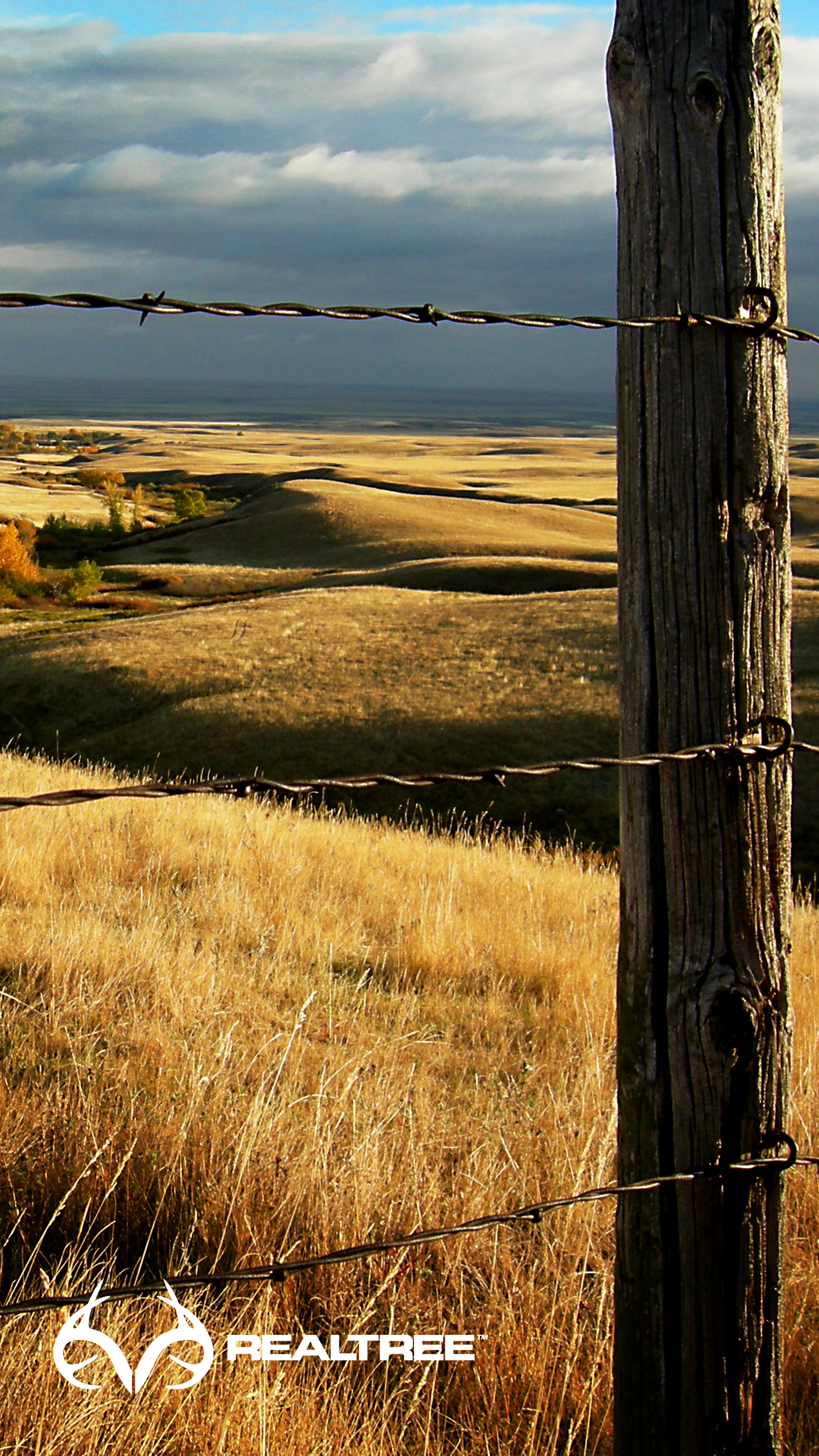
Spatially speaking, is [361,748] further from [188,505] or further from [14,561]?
[188,505]

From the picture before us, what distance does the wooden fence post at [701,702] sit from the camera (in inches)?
92.4

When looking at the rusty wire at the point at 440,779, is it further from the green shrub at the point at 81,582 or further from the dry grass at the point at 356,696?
the green shrub at the point at 81,582

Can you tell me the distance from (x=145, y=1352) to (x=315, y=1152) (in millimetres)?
1040

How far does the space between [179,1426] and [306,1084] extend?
1976 mm

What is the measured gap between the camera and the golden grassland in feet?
8.84

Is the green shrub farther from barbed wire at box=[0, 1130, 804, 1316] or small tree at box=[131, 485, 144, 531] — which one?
barbed wire at box=[0, 1130, 804, 1316]

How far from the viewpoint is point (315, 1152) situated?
363 centimetres

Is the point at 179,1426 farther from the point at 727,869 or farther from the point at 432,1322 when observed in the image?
the point at 727,869

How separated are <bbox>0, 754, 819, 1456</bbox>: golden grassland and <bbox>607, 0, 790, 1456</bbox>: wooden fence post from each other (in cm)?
50

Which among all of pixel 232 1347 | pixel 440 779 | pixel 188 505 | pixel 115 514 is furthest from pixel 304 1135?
pixel 188 505

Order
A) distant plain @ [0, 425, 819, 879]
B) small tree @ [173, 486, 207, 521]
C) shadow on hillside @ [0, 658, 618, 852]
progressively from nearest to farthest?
1. shadow on hillside @ [0, 658, 618, 852]
2. distant plain @ [0, 425, 819, 879]
3. small tree @ [173, 486, 207, 521]

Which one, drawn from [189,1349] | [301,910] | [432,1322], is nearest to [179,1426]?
[189,1349]

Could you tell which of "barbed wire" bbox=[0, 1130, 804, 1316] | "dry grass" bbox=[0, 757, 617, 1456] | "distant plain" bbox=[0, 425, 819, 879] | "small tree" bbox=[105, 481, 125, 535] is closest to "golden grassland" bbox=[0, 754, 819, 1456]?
"dry grass" bbox=[0, 757, 617, 1456]

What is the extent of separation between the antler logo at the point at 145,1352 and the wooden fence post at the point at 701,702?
3.20 feet
